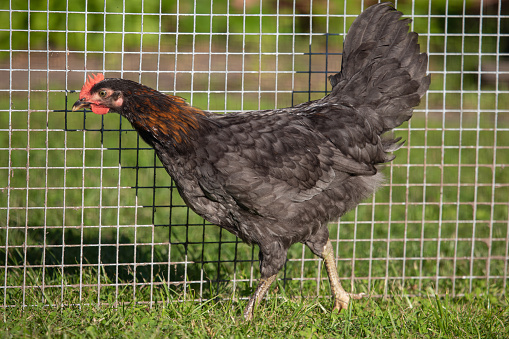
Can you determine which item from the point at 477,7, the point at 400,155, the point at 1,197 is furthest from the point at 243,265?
the point at 477,7

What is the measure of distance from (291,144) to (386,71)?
2.98ft

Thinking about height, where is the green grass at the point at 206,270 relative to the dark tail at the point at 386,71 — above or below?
below

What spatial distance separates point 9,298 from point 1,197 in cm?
162

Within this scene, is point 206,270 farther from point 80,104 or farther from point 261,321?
point 80,104

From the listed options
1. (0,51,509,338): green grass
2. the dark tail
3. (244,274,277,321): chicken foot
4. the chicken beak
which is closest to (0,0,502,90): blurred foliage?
(0,51,509,338): green grass

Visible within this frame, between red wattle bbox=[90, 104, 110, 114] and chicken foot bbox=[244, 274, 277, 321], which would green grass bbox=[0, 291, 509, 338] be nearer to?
chicken foot bbox=[244, 274, 277, 321]

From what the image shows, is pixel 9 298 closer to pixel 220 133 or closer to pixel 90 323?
pixel 90 323

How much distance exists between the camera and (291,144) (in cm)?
325

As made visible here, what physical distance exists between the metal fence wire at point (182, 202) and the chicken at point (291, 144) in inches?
10.6

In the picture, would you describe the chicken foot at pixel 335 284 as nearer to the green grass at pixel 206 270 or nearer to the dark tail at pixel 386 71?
the green grass at pixel 206 270

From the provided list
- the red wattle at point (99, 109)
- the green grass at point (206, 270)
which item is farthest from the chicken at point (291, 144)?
the green grass at point (206, 270)

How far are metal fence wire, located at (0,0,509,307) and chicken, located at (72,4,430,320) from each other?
27cm

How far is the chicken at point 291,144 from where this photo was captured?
10.1 feet

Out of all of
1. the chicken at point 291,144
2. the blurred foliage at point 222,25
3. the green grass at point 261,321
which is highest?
the blurred foliage at point 222,25
